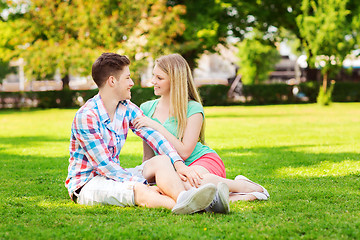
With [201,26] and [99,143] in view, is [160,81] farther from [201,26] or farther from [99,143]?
[201,26]

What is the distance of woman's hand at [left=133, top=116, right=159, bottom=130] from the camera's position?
484 cm

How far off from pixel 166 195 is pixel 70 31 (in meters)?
20.5

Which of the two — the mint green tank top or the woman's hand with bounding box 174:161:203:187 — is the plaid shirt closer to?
the woman's hand with bounding box 174:161:203:187

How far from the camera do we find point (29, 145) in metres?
10.7

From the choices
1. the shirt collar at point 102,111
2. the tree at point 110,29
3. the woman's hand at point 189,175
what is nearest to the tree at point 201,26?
the tree at point 110,29

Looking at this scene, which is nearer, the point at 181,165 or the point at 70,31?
the point at 181,165

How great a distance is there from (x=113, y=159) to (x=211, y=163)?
3.34 ft

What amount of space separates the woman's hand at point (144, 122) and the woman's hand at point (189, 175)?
58 cm

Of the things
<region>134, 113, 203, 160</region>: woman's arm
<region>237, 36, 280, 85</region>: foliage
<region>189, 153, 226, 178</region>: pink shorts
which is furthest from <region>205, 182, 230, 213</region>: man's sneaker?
<region>237, 36, 280, 85</region>: foliage

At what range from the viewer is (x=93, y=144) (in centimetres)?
436

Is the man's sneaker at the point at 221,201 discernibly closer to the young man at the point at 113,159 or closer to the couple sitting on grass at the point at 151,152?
the couple sitting on grass at the point at 151,152

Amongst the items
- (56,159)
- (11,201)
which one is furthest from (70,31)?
(11,201)

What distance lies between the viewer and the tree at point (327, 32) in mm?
25953

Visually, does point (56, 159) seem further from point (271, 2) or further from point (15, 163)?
point (271, 2)
